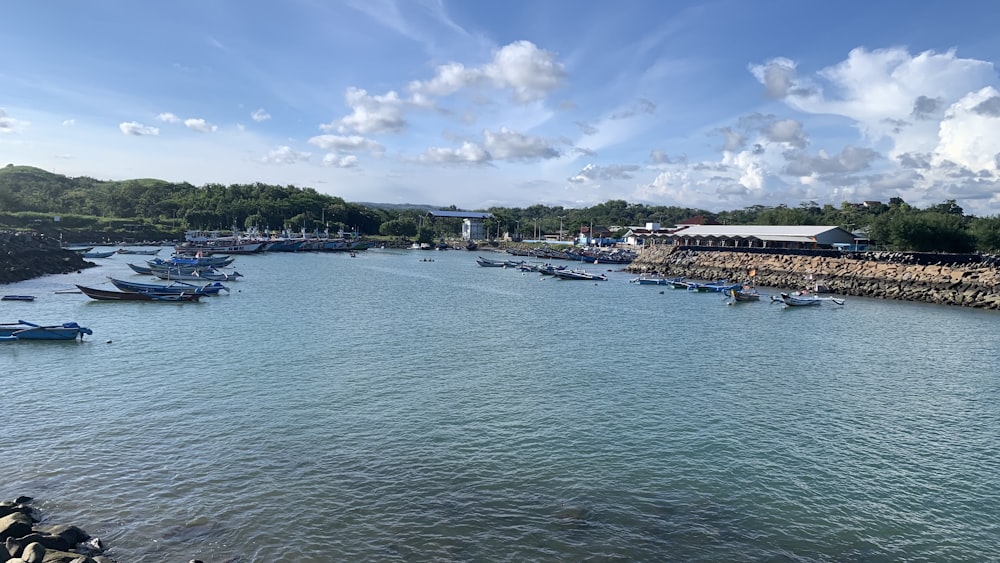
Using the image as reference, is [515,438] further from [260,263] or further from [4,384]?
[260,263]

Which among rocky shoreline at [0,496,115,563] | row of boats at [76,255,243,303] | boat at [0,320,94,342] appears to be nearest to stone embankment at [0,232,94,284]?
row of boats at [76,255,243,303]

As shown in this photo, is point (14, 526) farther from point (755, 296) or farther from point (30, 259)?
point (30, 259)

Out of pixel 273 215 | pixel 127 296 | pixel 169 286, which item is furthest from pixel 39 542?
pixel 273 215

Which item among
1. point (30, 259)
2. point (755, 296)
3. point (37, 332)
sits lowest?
point (37, 332)

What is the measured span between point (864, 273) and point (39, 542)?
52981 millimetres

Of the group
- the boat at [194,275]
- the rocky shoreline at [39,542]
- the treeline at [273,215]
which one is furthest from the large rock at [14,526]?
the treeline at [273,215]

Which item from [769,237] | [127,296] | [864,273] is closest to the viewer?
[127,296]

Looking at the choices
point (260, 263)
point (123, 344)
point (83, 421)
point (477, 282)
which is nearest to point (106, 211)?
point (260, 263)

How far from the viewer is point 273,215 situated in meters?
128

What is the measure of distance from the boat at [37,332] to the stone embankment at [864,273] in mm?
48555

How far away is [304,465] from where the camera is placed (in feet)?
35.9

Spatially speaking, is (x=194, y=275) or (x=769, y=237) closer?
(x=194, y=275)

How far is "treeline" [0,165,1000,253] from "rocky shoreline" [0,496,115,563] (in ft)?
218

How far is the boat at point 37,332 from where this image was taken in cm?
2003
